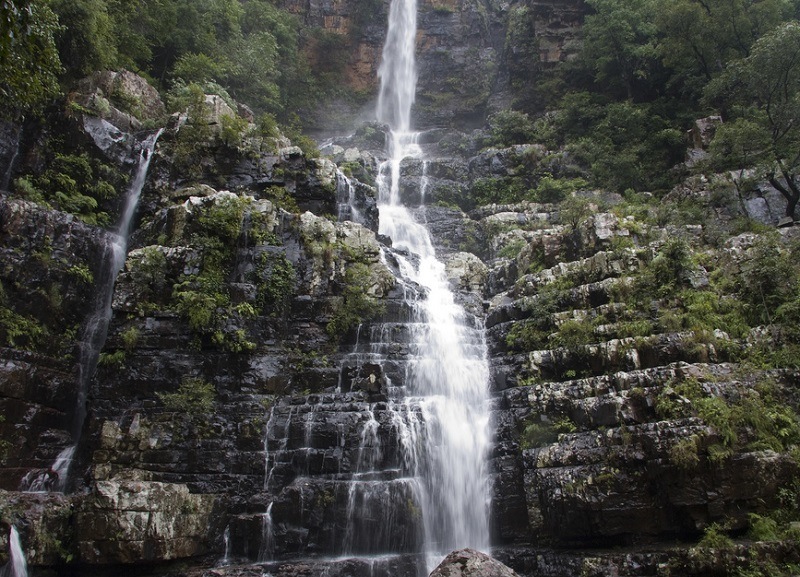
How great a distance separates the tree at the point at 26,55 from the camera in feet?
13.7

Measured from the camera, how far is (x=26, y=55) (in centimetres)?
1046

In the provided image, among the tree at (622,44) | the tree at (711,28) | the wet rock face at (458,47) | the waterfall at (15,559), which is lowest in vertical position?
the waterfall at (15,559)

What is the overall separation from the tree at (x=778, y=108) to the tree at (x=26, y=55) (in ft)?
63.5

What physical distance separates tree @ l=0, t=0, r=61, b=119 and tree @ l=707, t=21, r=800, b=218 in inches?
762

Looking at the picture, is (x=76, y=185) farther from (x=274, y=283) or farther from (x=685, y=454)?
(x=685, y=454)

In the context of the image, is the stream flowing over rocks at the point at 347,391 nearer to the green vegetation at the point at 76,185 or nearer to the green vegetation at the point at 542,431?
the green vegetation at the point at 542,431

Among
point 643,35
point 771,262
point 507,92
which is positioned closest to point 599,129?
point 643,35

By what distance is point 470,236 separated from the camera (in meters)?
21.6

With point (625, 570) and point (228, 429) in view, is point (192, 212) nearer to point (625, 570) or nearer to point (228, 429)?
point (228, 429)

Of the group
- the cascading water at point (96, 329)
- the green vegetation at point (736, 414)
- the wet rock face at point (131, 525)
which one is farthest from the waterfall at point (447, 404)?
the cascading water at point (96, 329)

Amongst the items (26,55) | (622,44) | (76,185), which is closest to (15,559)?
(26,55)

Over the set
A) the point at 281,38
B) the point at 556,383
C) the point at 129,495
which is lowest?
the point at 129,495

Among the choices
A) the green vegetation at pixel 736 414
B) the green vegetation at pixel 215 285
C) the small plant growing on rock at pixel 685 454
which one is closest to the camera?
the small plant growing on rock at pixel 685 454

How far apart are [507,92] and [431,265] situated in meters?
17.4
